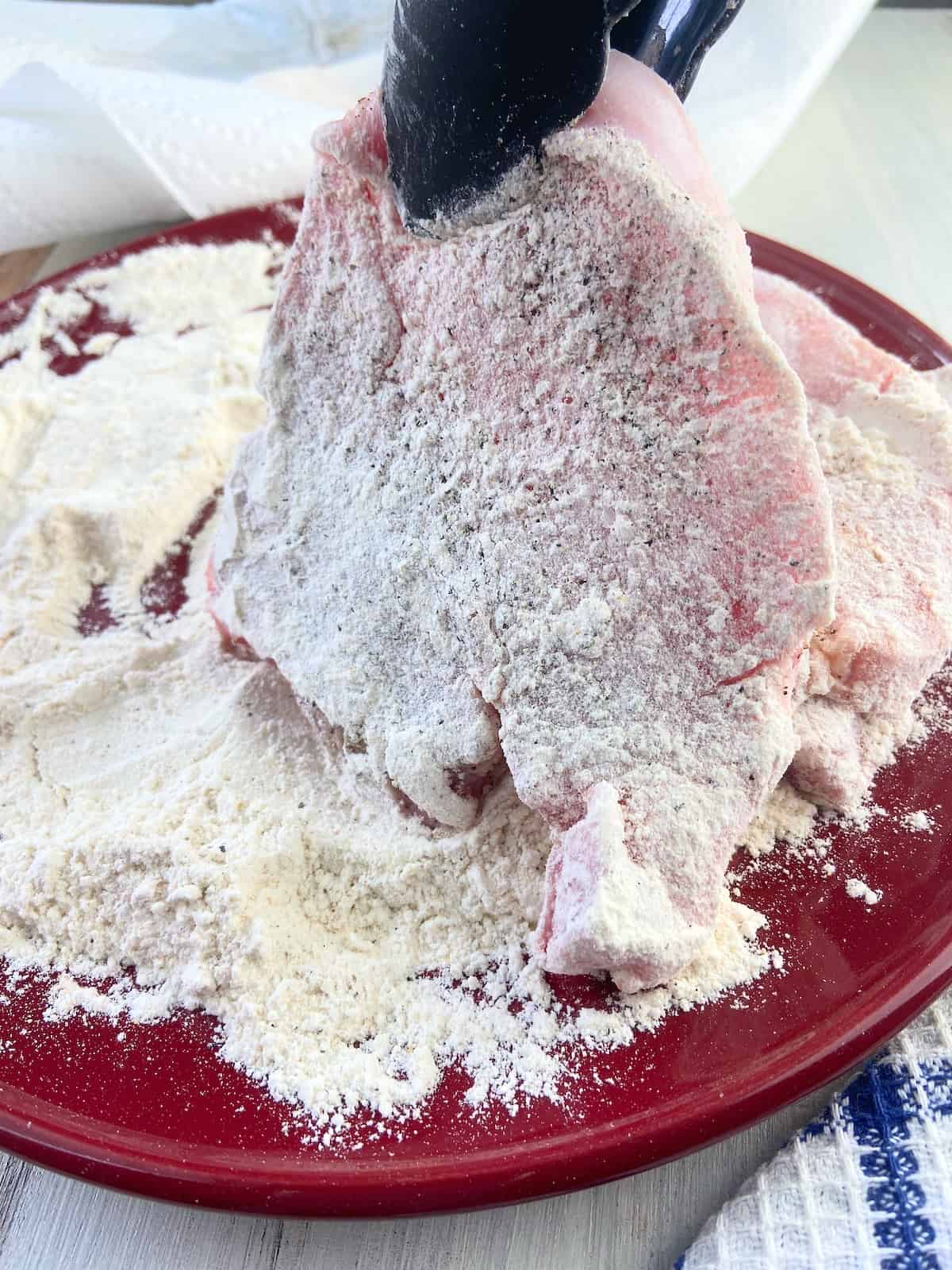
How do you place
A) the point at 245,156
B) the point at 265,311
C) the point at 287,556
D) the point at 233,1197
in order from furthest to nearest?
the point at 245,156 → the point at 265,311 → the point at 287,556 → the point at 233,1197

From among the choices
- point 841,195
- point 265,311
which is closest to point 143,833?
point 265,311

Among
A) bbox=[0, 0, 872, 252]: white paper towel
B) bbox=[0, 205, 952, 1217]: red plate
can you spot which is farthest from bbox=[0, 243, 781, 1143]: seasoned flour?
bbox=[0, 0, 872, 252]: white paper towel

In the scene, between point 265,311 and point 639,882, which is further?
point 265,311

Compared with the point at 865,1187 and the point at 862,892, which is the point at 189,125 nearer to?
the point at 862,892

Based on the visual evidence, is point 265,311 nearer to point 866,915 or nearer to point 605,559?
point 605,559

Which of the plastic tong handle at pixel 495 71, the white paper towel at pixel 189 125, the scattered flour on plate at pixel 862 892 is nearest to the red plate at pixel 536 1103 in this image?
the scattered flour on plate at pixel 862 892

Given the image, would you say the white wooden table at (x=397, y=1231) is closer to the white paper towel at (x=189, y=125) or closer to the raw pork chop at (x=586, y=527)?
the raw pork chop at (x=586, y=527)
